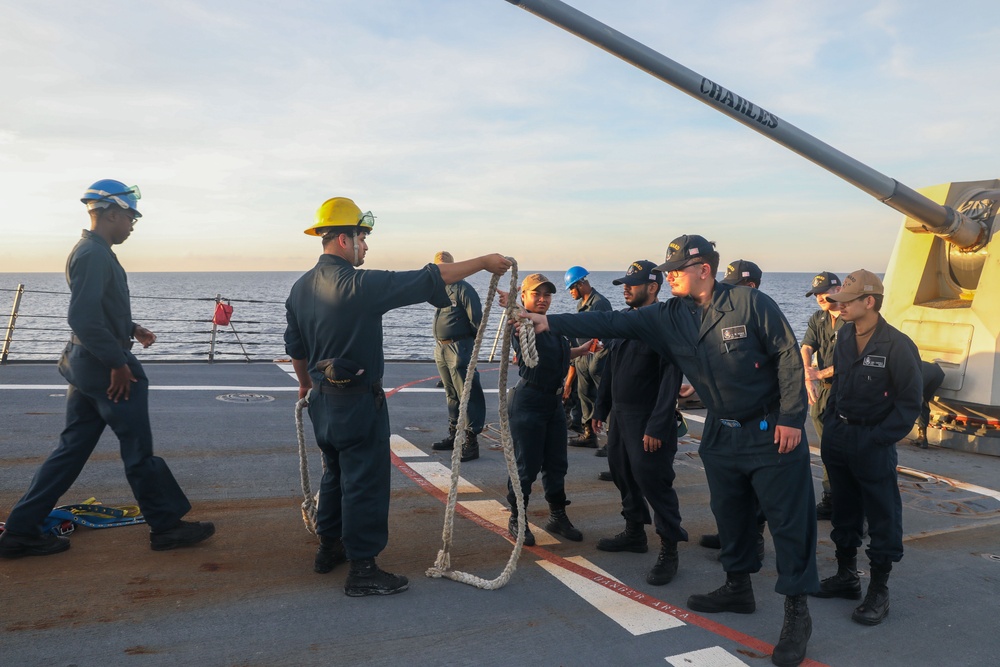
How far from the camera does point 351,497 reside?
13.5 feet

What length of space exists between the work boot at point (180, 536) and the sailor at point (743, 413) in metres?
2.56

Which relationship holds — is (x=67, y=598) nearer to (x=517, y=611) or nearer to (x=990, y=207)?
(x=517, y=611)

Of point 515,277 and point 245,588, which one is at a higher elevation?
point 515,277

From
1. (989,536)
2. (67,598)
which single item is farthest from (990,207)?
(67,598)

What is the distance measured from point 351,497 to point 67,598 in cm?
154

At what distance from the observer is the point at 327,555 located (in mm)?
4379

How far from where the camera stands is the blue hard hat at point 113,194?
14.6 ft

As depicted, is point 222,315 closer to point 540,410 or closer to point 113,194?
point 113,194

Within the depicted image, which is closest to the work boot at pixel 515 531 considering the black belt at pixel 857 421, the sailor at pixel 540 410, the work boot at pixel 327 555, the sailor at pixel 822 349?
the sailor at pixel 540 410

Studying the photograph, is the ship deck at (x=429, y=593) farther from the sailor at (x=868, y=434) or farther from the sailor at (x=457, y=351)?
the sailor at (x=457, y=351)

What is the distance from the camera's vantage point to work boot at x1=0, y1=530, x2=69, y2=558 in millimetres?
4281

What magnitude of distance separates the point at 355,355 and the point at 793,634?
2.70 m

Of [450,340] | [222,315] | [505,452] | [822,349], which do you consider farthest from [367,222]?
[222,315]

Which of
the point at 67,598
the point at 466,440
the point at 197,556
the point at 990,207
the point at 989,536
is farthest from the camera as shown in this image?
the point at 990,207
